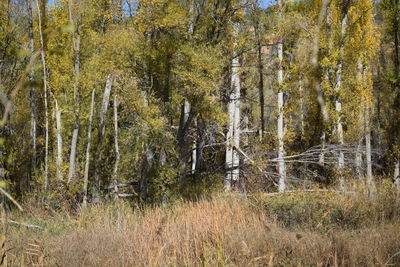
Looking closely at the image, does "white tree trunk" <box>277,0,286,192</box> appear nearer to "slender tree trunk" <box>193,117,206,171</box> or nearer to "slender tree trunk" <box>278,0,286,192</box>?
"slender tree trunk" <box>278,0,286,192</box>

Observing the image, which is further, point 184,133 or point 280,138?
point 280,138

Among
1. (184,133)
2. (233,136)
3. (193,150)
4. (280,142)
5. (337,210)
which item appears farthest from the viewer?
(280,142)

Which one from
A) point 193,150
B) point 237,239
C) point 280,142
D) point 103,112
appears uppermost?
point 103,112

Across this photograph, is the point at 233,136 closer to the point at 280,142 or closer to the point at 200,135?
the point at 200,135

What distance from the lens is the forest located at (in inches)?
196

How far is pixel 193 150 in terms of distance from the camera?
1292 cm

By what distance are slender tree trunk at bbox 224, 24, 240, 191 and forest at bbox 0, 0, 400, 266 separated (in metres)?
0.08

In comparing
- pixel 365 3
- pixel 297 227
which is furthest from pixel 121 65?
pixel 365 3

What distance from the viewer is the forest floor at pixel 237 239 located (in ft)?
14.6

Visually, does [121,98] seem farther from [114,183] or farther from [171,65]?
[114,183]

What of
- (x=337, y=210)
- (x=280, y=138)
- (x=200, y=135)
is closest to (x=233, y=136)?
(x=200, y=135)

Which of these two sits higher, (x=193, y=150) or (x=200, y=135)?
(x=200, y=135)

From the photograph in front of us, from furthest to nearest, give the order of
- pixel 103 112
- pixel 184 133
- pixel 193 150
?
pixel 103 112 → pixel 193 150 → pixel 184 133

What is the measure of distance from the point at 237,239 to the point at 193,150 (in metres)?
7.95
